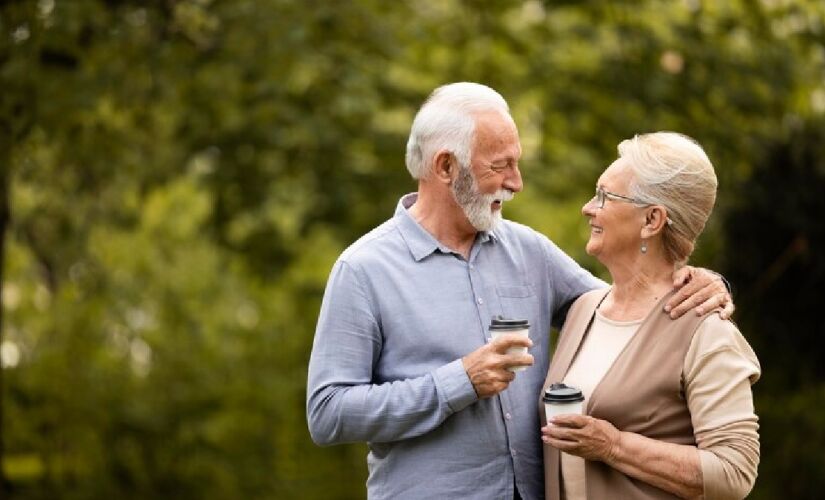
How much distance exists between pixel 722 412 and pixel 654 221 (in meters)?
0.50

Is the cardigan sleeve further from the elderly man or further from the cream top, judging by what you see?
the elderly man

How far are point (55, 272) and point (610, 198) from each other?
608cm

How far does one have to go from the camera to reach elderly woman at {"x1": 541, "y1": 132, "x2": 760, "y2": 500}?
2939 mm

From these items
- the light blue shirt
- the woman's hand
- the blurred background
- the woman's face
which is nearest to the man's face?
the light blue shirt

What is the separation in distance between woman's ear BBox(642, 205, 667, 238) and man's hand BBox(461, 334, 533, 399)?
414mm

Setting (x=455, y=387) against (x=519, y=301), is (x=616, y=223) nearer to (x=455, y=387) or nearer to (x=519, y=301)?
(x=519, y=301)

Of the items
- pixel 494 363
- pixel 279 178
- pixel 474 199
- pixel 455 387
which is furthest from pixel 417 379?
pixel 279 178

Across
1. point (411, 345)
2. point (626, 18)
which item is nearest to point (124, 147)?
point (626, 18)

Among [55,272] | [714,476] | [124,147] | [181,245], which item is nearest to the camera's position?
[714,476]

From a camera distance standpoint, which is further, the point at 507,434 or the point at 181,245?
the point at 181,245

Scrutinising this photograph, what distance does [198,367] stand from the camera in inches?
327

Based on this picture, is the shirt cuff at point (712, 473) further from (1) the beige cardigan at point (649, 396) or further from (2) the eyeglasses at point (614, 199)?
(2) the eyeglasses at point (614, 199)

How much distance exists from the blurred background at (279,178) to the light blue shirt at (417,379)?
10.2 ft

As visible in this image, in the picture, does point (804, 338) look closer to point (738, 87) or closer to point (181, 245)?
point (738, 87)
